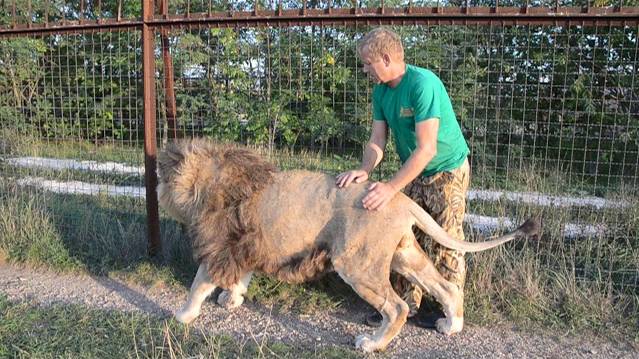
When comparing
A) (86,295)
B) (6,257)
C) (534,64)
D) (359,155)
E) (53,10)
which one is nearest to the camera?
(86,295)

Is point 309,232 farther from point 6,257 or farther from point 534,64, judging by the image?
point 534,64

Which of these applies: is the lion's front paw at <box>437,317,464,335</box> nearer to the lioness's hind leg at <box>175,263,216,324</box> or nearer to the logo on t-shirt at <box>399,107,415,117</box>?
the logo on t-shirt at <box>399,107,415,117</box>

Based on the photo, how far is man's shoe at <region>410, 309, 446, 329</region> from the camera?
165 inches

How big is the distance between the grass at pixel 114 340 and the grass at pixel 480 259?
759mm

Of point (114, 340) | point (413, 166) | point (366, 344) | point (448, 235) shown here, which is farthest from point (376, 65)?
point (114, 340)

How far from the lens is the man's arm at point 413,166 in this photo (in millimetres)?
3607

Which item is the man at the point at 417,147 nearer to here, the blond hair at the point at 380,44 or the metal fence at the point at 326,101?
the blond hair at the point at 380,44

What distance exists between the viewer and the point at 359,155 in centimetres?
714

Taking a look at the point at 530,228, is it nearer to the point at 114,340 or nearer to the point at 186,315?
the point at 186,315

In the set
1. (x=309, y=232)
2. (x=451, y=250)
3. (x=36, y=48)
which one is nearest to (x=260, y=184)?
(x=309, y=232)

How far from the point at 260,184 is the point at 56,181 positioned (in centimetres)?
506

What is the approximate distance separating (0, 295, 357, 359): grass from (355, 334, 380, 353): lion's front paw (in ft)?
0.26

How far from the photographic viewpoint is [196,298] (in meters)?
4.15

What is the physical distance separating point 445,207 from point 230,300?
1905mm
